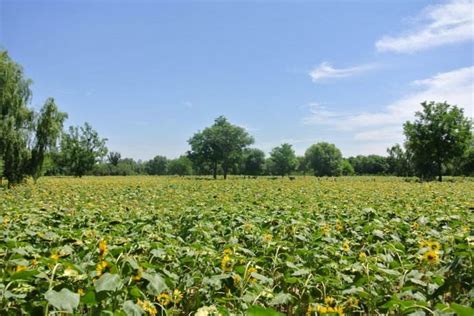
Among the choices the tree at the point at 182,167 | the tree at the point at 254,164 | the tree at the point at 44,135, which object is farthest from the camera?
the tree at the point at 182,167

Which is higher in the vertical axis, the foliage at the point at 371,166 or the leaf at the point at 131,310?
the foliage at the point at 371,166

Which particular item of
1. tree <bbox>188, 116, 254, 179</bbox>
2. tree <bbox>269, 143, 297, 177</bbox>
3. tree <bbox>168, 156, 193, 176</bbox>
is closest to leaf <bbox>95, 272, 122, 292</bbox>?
tree <bbox>188, 116, 254, 179</bbox>

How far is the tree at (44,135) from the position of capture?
2367 cm

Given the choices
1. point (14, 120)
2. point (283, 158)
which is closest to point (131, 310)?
point (14, 120)

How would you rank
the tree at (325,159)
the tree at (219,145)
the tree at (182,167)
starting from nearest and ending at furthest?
the tree at (219,145) → the tree at (325,159) → the tree at (182,167)

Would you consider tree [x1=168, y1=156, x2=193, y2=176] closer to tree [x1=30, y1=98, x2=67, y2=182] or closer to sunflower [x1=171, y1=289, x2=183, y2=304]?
tree [x1=30, y1=98, x2=67, y2=182]

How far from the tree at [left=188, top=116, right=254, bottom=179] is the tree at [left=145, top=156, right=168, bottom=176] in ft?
241

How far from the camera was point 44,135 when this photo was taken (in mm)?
23984

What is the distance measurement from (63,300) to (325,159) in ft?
277

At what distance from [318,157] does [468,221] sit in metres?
80.5

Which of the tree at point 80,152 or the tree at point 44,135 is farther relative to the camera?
the tree at point 80,152

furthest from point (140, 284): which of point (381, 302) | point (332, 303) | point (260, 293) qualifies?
point (381, 302)

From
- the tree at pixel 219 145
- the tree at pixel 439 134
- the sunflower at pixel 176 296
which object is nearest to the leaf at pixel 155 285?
the sunflower at pixel 176 296

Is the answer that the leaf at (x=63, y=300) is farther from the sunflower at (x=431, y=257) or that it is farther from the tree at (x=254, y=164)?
the tree at (x=254, y=164)
